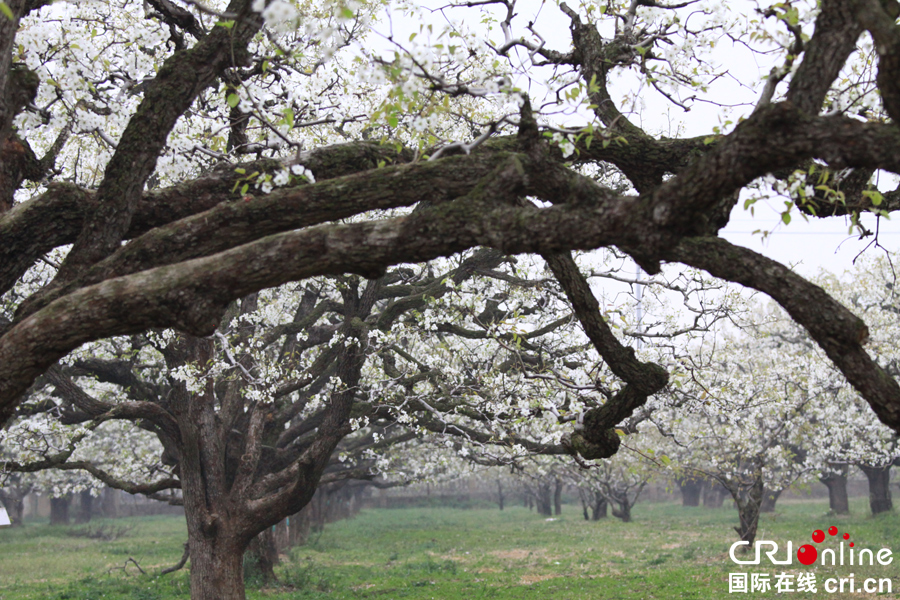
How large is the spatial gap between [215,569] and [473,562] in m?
11.0

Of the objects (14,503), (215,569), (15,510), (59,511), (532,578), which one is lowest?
(59,511)

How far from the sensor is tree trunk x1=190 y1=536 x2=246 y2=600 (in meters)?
12.2

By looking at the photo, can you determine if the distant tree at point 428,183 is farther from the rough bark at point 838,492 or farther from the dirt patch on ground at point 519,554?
the rough bark at point 838,492

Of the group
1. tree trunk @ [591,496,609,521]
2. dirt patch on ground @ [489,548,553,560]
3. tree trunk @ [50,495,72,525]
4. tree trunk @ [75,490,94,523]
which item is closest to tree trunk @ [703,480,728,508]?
tree trunk @ [591,496,609,521]

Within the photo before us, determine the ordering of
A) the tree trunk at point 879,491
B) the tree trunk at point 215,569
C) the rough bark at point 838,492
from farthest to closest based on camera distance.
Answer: the rough bark at point 838,492
the tree trunk at point 879,491
the tree trunk at point 215,569

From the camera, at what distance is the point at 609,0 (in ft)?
25.0

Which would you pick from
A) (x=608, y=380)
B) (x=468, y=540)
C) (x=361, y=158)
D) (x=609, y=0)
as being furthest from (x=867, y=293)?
(x=361, y=158)

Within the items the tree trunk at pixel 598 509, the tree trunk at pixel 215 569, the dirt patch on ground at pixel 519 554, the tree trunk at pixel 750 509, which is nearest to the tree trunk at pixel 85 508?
the tree trunk at pixel 598 509

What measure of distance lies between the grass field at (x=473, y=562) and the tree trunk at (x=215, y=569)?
9.98 feet

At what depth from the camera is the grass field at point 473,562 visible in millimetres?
15430

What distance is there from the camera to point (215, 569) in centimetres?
1222

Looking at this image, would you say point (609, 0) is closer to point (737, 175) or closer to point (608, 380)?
point (737, 175)

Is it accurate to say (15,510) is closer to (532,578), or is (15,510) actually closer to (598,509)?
(598,509)

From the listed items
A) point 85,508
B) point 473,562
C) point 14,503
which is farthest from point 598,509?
point 14,503
